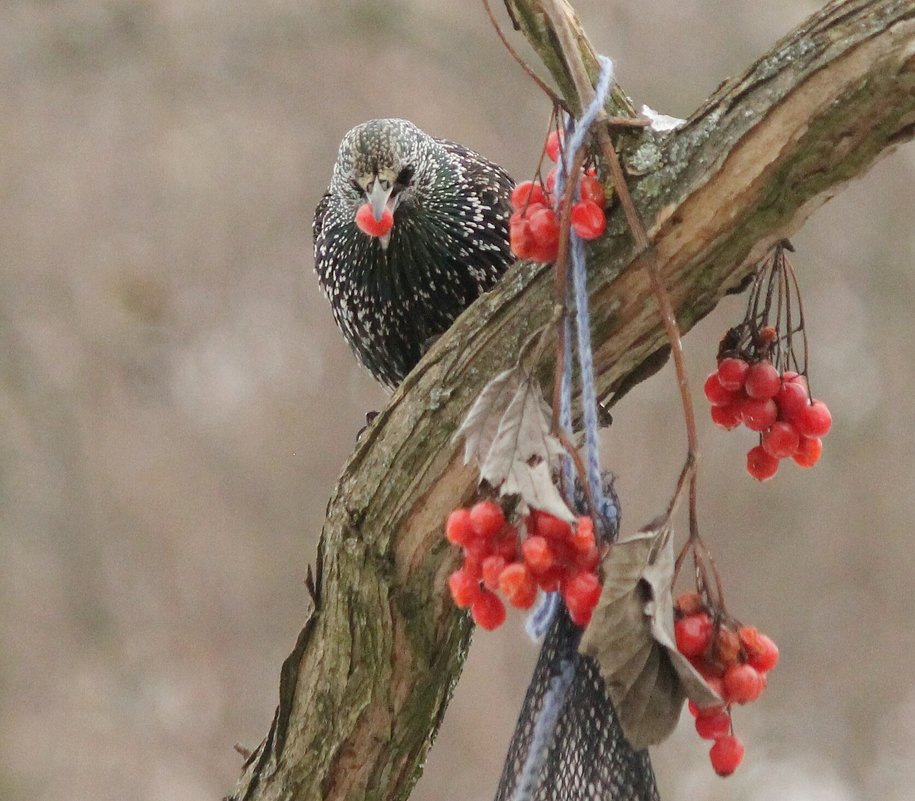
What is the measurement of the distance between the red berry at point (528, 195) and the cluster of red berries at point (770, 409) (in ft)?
1.27

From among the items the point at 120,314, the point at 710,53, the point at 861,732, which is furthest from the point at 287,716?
the point at 861,732

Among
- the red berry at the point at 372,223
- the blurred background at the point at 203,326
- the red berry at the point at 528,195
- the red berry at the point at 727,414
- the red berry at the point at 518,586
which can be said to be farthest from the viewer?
the blurred background at the point at 203,326

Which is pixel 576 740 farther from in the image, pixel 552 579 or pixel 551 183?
pixel 551 183

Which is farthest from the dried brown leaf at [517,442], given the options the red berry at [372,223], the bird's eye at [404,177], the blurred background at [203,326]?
the blurred background at [203,326]

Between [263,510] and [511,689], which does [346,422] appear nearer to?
[263,510]

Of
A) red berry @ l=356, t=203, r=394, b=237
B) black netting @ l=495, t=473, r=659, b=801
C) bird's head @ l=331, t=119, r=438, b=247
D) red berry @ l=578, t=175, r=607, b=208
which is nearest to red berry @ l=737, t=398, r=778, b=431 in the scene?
black netting @ l=495, t=473, r=659, b=801

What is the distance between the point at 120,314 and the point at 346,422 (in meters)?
0.95

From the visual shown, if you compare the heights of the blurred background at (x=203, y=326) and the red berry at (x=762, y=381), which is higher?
the blurred background at (x=203, y=326)

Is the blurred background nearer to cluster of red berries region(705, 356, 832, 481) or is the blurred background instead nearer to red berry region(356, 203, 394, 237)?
red berry region(356, 203, 394, 237)

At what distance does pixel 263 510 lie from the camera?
4.60m

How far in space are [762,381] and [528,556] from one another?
0.55 meters

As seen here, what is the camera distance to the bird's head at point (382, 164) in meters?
2.63

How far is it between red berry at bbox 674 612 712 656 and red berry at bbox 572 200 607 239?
475mm

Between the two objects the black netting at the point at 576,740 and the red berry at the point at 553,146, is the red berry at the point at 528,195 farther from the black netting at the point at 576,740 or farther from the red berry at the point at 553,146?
the black netting at the point at 576,740
